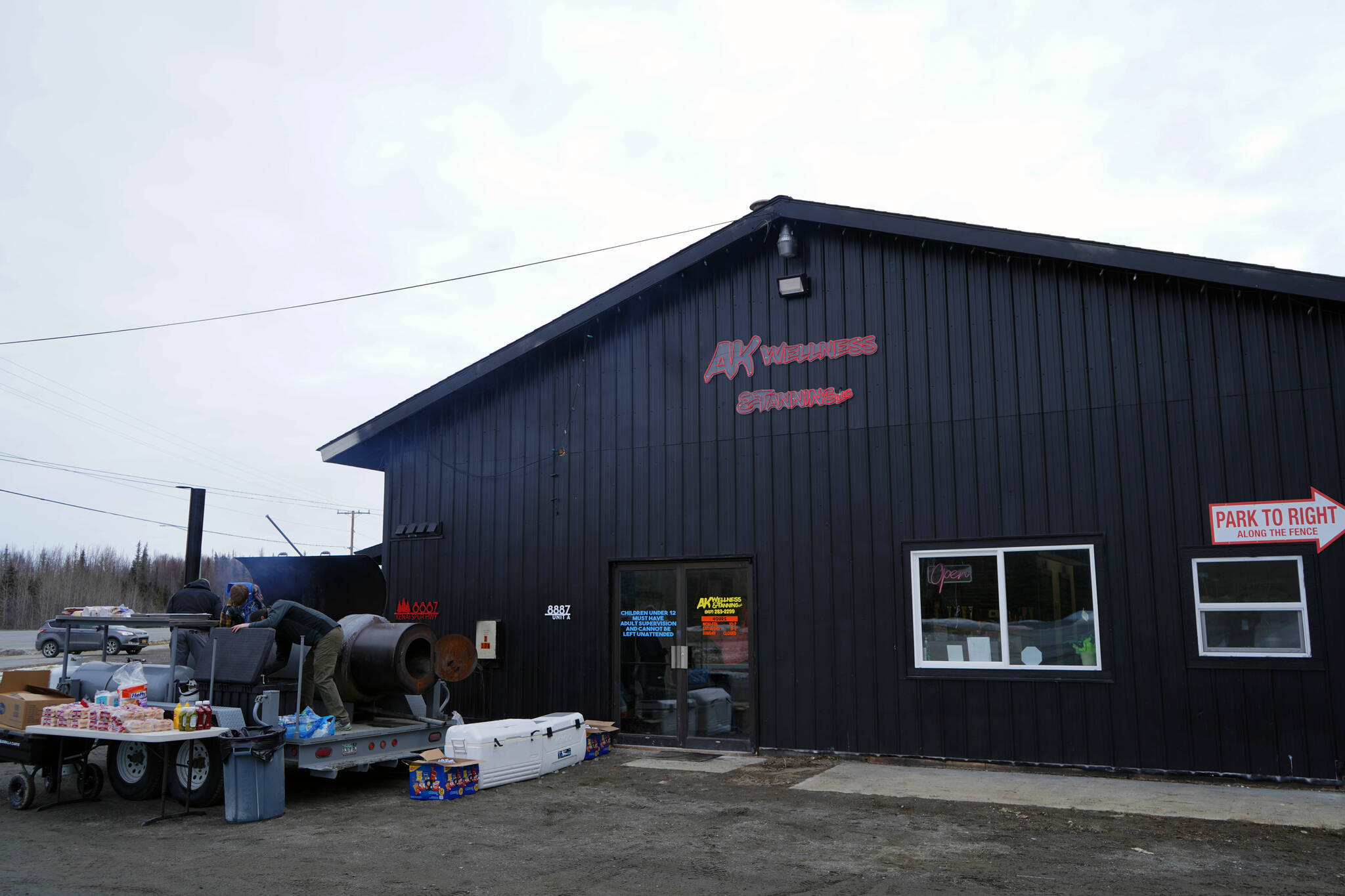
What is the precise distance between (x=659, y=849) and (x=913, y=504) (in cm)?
535

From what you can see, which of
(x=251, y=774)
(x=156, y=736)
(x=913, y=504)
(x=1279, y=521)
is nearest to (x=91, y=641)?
(x=156, y=736)

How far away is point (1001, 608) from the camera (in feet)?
33.9

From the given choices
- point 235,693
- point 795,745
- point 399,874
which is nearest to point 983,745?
point 795,745

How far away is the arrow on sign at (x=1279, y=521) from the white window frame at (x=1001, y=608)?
1.20 meters

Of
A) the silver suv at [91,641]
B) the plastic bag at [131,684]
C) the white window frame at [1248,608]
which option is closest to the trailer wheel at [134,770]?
the plastic bag at [131,684]

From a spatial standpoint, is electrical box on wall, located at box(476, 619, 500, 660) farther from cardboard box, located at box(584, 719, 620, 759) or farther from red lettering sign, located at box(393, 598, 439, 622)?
cardboard box, located at box(584, 719, 620, 759)

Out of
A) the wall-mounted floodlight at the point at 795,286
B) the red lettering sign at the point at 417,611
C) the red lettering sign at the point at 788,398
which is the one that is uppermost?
the wall-mounted floodlight at the point at 795,286

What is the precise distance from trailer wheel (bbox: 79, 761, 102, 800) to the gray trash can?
186cm

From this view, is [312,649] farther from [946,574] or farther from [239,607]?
[946,574]

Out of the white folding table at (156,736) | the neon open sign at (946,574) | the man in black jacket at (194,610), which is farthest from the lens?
the neon open sign at (946,574)

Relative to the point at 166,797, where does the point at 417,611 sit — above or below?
above

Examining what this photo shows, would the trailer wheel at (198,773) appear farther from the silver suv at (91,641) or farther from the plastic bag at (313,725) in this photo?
the silver suv at (91,641)

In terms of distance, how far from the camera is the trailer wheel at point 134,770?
909cm

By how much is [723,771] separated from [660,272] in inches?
250
